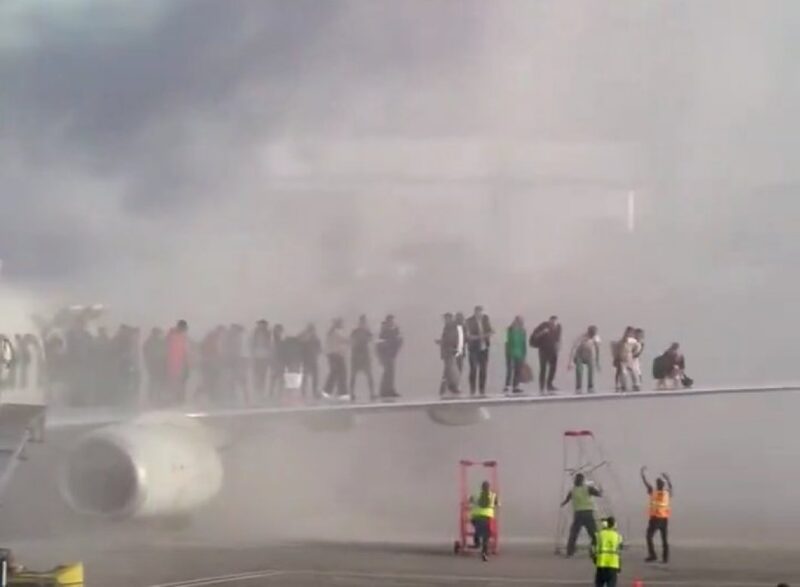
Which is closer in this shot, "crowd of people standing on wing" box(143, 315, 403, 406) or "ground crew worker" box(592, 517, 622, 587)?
"ground crew worker" box(592, 517, 622, 587)

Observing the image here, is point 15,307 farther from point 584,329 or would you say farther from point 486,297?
point 584,329

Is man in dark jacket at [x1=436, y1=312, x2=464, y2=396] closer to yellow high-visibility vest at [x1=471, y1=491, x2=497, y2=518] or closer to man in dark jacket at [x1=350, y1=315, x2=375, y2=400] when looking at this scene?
man in dark jacket at [x1=350, y1=315, x2=375, y2=400]

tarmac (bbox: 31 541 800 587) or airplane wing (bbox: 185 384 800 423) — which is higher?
airplane wing (bbox: 185 384 800 423)

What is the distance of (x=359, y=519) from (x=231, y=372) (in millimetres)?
3074

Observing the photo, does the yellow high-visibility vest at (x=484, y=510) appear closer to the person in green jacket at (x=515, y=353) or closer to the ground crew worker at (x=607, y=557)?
the person in green jacket at (x=515, y=353)

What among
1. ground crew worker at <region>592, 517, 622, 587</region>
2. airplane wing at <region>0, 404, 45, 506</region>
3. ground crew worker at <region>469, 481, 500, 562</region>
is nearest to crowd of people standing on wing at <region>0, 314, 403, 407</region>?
ground crew worker at <region>469, 481, 500, 562</region>

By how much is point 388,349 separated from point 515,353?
118 cm

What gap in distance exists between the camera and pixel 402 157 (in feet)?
52.4

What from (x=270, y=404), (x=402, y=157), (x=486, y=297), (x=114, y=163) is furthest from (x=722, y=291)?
(x=114, y=163)

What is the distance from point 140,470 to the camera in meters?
12.6

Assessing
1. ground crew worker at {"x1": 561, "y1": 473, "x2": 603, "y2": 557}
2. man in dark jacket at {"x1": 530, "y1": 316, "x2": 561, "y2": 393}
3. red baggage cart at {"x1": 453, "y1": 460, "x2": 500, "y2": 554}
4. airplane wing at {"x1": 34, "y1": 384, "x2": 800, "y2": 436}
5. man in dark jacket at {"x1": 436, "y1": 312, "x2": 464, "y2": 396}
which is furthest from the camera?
man in dark jacket at {"x1": 530, "y1": 316, "x2": 561, "y2": 393}

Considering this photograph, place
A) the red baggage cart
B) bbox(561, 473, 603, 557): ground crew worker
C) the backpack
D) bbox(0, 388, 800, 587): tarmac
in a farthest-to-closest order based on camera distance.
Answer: the backpack, the red baggage cart, bbox(561, 473, 603, 557): ground crew worker, bbox(0, 388, 800, 587): tarmac

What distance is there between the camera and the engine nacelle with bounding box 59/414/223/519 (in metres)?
12.6

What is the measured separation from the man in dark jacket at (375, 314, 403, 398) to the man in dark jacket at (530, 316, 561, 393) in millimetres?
1262
